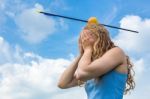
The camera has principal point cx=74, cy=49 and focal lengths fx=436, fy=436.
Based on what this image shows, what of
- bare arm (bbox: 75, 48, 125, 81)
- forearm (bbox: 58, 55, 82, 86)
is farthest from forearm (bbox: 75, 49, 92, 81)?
forearm (bbox: 58, 55, 82, 86)

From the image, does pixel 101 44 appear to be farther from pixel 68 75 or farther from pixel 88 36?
pixel 68 75

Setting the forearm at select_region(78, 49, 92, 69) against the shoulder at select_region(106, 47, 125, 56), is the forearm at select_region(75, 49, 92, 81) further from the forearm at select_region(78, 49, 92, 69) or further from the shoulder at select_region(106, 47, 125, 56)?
the shoulder at select_region(106, 47, 125, 56)

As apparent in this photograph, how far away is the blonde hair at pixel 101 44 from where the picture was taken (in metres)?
5.54

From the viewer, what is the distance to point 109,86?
532cm

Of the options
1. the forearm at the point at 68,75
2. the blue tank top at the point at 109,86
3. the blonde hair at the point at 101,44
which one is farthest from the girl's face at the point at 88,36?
the forearm at the point at 68,75

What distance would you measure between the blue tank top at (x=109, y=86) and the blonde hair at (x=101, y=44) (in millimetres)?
89

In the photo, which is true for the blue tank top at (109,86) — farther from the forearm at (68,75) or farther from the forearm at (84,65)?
the forearm at (68,75)

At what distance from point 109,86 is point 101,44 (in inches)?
22.5

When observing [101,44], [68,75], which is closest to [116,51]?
[101,44]

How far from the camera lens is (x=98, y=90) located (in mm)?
5328

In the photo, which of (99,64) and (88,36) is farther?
(88,36)

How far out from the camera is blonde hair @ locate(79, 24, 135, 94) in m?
5.54

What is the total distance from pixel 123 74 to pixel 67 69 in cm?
111

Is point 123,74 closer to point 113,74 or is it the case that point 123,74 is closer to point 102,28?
point 113,74
